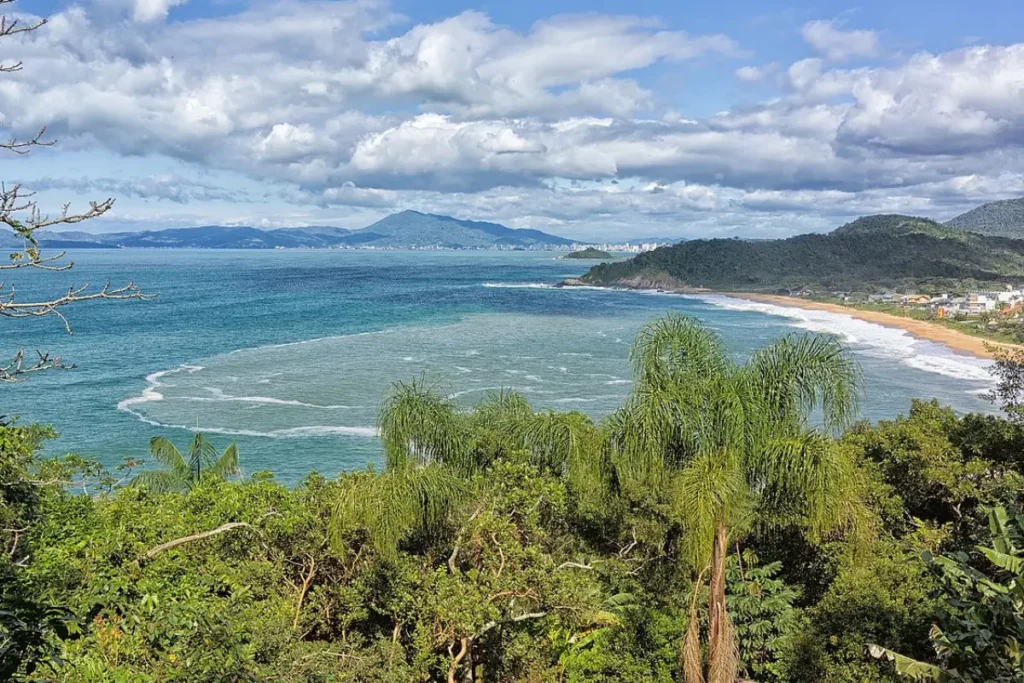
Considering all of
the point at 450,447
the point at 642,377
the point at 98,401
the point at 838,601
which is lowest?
the point at 98,401

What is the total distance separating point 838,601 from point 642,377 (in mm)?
3178

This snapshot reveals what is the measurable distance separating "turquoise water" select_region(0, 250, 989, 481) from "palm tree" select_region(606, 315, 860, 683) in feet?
12.4

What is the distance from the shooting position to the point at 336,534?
28.5ft

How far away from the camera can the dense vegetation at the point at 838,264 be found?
10119cm

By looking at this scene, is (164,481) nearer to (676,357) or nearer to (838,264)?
(676,357)

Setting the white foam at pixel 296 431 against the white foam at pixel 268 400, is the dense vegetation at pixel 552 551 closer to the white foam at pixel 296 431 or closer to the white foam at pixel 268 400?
the white foam at pixel 296 431

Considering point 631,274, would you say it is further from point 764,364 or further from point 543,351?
point 764,364

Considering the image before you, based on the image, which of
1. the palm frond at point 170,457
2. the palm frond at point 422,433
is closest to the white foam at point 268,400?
the palm frond at point 170,457

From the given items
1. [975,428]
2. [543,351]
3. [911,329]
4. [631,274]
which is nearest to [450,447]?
[975,428]

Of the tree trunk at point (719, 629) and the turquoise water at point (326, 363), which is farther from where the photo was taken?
the turquoise water at point (326, 363)

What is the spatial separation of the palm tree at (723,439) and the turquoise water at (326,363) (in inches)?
149

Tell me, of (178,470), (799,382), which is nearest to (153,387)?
(178,470)

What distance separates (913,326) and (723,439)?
6243 cm

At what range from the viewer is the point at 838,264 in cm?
11869
